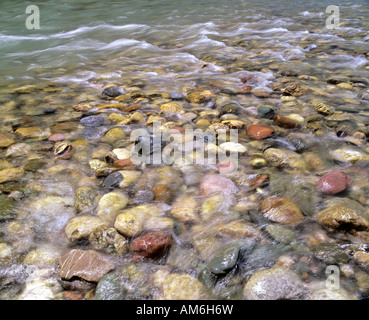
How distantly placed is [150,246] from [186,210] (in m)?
0.38

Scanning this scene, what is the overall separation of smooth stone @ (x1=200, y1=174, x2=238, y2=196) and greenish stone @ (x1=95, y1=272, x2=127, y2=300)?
0.84 metres

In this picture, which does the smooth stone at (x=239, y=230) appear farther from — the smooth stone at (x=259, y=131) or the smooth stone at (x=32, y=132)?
the smooth stone at (x=32, y=132)

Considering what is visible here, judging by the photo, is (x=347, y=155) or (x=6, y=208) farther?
(x=347, y=155)

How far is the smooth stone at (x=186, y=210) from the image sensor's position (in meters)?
1.84

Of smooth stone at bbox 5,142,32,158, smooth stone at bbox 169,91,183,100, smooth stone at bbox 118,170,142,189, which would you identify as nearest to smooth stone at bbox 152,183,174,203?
smooth stone at bbox 118,170,142,189

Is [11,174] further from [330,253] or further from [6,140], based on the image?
[330,253]

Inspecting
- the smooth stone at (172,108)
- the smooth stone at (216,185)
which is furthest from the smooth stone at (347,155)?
the smooth stone at (172,108)

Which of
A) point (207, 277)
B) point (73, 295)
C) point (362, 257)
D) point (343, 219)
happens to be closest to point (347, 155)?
point (343, 219)

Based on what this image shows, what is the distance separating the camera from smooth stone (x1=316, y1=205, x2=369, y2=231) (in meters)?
1.62

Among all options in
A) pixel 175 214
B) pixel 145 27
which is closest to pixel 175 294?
pixel 175 214

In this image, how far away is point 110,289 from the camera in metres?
1.43

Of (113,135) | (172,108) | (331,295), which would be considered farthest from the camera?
(172,108)

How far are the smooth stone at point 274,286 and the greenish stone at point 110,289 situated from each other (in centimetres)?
61

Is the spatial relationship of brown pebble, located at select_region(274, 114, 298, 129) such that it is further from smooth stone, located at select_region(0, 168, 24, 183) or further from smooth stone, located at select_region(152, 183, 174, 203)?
smooth stone, located at select_region(0, 168, 24, 183)
